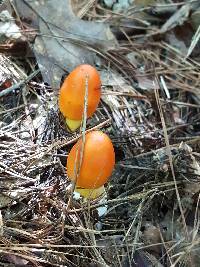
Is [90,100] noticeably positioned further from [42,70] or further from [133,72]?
[133,72]

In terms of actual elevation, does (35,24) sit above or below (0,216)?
above

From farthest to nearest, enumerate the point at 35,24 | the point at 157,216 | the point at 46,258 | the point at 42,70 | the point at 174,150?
the point at 35,24 → the point at 42,70 → the point at 174,150 → the point at 157,216 → the point at 46,258

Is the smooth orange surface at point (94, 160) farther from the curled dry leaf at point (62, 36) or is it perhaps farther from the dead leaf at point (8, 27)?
the dead leaf at point (8, 27)

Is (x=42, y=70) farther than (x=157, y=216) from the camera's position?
Yes

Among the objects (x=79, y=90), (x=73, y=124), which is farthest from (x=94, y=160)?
(x=73, y=124)

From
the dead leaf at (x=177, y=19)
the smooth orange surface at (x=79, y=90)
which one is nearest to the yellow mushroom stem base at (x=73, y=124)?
the smooth orange surface at (x=79, y=90)

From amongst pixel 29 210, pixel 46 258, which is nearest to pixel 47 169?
pixel 29 210

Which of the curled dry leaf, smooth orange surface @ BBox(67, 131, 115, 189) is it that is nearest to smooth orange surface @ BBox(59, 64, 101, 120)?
smooth orange surface @ BBox(67, 131, 115, 189)

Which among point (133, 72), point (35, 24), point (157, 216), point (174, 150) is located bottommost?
point (157, 216)
